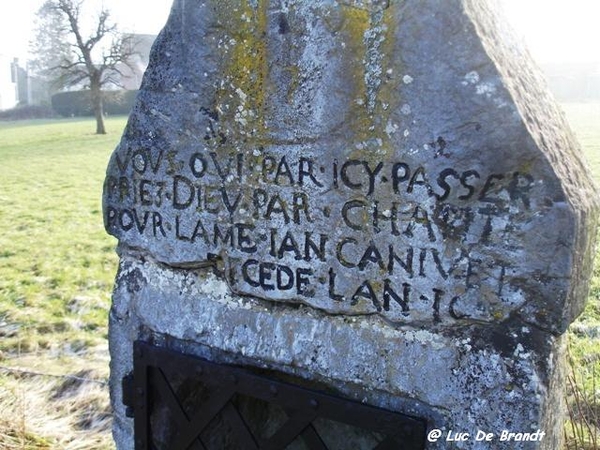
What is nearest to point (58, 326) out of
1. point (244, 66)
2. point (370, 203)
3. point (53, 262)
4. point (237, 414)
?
point (53, 262)

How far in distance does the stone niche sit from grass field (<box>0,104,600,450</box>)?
114cm

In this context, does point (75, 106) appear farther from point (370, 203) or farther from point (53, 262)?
point (370, 203)

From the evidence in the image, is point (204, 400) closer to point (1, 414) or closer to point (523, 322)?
point (523, 322)

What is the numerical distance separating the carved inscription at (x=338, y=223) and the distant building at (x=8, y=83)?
173 ft

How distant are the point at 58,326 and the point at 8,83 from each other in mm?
53632

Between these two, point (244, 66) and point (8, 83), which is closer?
point (244, 66)

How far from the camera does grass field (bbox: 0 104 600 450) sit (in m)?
3.00

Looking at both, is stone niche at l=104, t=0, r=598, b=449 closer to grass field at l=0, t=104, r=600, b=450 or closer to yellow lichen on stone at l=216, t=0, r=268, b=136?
yellow lichen on stone at l=216, t=0, r=268, b=136

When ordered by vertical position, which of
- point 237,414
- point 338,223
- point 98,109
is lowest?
point 237,414

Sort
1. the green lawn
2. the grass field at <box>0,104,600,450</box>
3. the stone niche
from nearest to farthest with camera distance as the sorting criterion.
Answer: the stone niche < the grass field at <box>0,104,600,450</box> < the green lawn

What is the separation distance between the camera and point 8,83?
50.6m

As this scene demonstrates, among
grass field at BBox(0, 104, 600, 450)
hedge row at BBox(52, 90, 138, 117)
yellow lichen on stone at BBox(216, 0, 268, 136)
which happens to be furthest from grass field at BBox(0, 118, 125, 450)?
hedge row at BBox(52, 90, 138, 117)

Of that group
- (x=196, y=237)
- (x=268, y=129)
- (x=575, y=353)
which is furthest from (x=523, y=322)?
(x=575, y=353)

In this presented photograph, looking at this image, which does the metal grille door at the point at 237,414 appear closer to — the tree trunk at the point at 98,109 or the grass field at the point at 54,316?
the grass field at the point at 54,316
